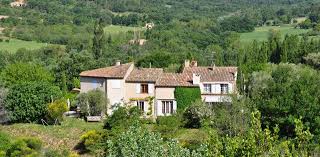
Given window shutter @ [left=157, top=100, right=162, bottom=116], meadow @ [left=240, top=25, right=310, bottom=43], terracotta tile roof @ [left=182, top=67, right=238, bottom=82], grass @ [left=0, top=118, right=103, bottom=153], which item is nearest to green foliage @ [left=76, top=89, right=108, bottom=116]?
grass @ [left=0, top=118, right=103, bottom=153]

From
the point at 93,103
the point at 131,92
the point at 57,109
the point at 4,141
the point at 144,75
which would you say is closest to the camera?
the point at 4,141

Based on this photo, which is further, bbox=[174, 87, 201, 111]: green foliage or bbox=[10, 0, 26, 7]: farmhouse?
bbox=[10, 0, 26, 7]: farmhouse

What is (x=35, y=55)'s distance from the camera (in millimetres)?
82812

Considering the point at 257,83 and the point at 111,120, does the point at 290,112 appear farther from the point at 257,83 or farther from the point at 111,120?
the point at 111,120

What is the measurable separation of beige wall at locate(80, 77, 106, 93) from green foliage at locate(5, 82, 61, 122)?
10.8ft

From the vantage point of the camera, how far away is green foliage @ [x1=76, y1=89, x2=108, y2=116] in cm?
3728

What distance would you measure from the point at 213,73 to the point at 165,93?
369 cm

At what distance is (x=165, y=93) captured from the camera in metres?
37.8

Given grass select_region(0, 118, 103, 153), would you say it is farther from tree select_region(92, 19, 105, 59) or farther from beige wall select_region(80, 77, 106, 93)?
tree select_region(92, 19, 105, 59)

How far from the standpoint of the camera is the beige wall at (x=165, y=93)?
37719 millimetres

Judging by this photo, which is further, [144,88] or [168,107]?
[144,88]

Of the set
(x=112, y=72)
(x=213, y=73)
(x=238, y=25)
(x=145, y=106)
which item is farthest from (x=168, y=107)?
(x=238, y=25)

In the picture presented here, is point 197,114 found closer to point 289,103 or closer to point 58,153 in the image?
point 289,103

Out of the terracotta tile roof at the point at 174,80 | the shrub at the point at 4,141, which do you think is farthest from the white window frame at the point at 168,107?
the shrub at the point at 4,141
